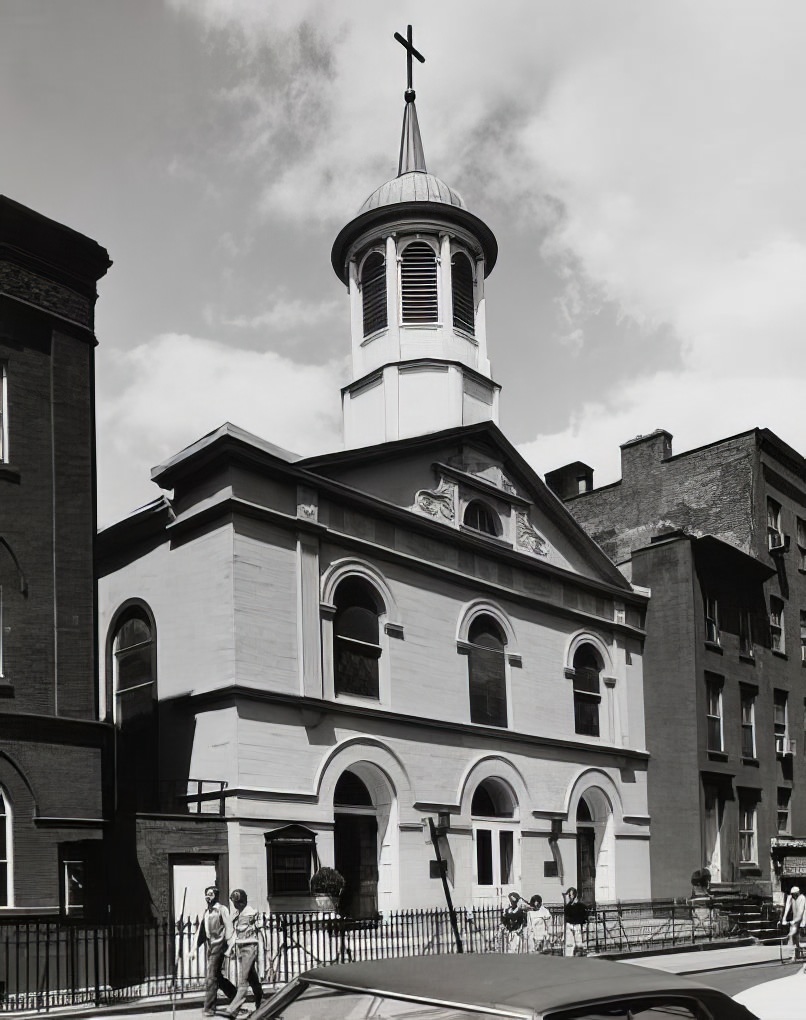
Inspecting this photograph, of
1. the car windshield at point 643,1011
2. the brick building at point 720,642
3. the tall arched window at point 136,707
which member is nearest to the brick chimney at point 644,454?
the brick building at point 720,642

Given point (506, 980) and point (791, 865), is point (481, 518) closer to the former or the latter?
point (791, 865)

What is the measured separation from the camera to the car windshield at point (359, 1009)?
5.29 m

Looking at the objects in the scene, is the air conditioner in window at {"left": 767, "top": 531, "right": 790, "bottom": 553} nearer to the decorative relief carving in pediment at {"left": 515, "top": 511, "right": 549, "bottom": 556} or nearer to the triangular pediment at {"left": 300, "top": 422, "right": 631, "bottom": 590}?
the triangular pediment at {"left": 300, "top": 422, "right": 631, "bottom": 590}

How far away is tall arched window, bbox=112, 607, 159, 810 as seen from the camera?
28.2m

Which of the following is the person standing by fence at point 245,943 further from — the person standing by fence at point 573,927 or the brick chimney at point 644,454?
the brick chimney at point 644,454

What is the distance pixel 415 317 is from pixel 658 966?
1914 cm

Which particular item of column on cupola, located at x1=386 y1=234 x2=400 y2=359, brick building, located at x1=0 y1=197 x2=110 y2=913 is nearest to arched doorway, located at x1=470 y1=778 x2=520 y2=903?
brick building, located at x1=0 y1=197 x2=110 y2=913

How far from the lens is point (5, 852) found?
20656 mm

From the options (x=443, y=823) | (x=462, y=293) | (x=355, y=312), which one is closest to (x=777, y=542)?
(x=462, y=293)

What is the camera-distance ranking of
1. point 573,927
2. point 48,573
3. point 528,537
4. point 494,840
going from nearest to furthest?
point 48,573 → point 573,927 → point 494,840 → point 528,537

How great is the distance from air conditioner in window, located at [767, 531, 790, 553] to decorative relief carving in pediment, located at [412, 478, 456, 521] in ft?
51.5

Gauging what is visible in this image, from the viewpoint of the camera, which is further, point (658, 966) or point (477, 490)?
point (477, 490)

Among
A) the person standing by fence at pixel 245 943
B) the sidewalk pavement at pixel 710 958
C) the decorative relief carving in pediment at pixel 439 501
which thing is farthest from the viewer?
the decorative relief carving in pediment at pixel 439 501

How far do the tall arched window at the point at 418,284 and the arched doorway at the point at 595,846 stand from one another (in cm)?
1441
